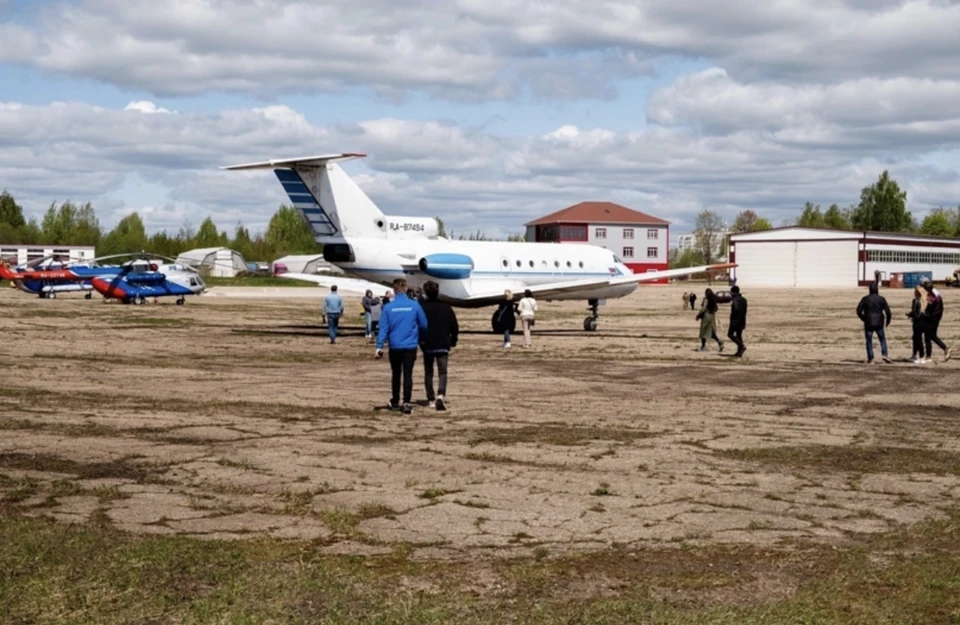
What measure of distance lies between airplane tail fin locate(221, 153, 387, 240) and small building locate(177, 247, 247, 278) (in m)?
86.6

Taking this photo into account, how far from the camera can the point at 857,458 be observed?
13.5m

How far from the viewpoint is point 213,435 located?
14.6 m

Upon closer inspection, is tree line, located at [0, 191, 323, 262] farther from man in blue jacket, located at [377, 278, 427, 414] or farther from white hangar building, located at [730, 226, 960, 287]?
man in blue jacket, located at [377, 278, 427, 414]

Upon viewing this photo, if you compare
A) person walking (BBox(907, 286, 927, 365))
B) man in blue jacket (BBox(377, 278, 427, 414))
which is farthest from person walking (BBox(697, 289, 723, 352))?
man in blue jacket (BBox(377, 278, 427, 414))

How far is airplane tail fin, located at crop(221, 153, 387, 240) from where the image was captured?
1361 inches

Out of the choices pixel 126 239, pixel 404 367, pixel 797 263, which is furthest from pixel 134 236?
pixel 404 367

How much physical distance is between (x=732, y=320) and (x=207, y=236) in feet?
461

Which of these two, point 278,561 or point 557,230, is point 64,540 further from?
point 557,230

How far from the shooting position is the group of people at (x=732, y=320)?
29344 mm

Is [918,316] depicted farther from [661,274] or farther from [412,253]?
[412,253]

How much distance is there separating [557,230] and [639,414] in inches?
4790

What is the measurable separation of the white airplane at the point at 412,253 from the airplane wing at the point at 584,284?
0.10 feet

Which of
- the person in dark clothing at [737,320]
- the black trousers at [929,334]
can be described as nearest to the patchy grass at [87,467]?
the person in dark clothing at [737,320]

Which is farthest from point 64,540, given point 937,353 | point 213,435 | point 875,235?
point 875,235
